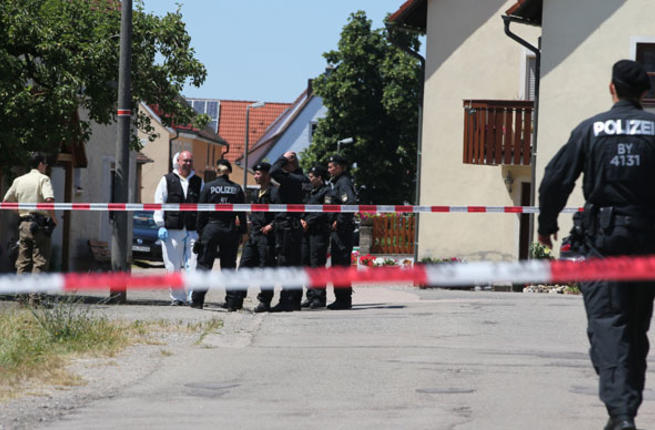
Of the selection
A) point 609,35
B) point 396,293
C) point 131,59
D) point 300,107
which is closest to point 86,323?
point 131,59

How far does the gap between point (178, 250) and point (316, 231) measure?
1.73 meters

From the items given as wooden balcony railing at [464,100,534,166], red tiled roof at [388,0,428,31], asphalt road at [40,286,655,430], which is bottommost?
asphalt road at [40,286,655,430]

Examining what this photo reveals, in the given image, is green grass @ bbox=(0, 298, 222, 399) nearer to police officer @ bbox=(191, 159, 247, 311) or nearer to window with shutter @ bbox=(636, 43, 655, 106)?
police officer @ bbox=(191, 159, 247, 311)

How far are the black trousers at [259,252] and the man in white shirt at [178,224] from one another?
803 millimetres

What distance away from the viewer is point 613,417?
19.3 ft

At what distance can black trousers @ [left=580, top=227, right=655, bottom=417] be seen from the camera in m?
5.89

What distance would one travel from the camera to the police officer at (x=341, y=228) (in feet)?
47.1

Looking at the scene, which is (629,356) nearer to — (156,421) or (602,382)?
(602,382)

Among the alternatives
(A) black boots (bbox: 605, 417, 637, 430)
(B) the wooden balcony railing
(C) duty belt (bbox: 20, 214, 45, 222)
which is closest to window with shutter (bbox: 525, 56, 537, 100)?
(B) the wooden balcony railing

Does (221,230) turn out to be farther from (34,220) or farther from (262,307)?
(34,220)

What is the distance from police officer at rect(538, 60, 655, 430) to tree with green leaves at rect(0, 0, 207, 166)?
10.1 metres

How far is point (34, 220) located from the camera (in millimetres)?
13422

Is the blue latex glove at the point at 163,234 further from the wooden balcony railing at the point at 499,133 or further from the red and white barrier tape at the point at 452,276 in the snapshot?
the wooden balcony railing at the point at 499,133

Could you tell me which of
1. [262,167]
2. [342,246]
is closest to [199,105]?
[262,167]
